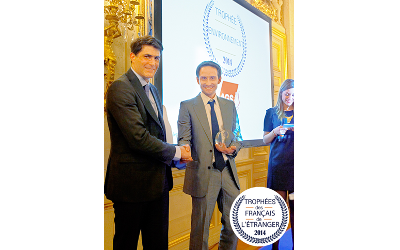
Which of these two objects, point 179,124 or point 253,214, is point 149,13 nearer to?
point 179,124

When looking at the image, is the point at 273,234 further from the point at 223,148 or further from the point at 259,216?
the point at 223,148

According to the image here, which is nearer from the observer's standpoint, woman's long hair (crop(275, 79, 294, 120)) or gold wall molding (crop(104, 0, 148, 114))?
gold wall molding (crop(104, 0, 148, 114))

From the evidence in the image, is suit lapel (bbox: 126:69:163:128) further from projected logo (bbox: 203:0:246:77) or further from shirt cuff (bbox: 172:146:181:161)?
projected logo (bbox: 203:0:246:77)

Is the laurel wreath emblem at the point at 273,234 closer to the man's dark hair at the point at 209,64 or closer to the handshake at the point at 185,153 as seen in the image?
the handshake at the point at 185,153

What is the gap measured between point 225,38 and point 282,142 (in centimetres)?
45

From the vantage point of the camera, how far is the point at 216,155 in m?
1.03

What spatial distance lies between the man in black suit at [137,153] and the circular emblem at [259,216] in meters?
0.30

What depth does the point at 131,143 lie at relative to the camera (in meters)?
0.88

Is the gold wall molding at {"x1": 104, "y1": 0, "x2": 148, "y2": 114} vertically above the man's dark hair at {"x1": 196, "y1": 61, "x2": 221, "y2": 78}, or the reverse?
the gold wall molding at {"x1": 104, "y1": 0, "x2": 148, "y2": 114}

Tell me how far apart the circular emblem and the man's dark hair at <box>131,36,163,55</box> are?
1.97 feet

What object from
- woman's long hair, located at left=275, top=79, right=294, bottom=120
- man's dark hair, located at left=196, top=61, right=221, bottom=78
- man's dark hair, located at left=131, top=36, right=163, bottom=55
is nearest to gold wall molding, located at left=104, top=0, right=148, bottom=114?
man's dark hair, located at left=131, top=36, right=163, bottom=55

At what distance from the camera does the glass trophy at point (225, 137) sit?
3.40 feet

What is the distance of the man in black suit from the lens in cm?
88
